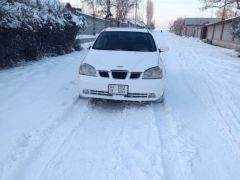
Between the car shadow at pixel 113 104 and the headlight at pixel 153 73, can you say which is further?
the car shadow at pixel 113 104

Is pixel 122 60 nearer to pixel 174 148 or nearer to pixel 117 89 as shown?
pixel 117 89

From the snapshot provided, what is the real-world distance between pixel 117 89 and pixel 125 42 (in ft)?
6.05

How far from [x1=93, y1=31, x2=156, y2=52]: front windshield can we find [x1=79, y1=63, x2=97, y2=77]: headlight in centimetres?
111

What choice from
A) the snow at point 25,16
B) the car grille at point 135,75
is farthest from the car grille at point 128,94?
the snow at point 25,16

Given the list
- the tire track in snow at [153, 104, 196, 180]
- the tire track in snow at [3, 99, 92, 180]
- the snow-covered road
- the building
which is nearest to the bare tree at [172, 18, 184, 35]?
the building

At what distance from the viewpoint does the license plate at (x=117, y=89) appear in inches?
223

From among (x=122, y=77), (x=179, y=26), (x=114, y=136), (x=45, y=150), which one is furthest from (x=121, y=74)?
(x=179, y=26)

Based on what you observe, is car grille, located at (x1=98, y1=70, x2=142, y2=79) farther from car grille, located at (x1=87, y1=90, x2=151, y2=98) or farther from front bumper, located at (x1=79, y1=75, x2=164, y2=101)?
car grille, located at (x1=87, y1=90, x2=151, y2=98)

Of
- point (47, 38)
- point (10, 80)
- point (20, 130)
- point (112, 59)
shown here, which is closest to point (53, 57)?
point (47, 38)

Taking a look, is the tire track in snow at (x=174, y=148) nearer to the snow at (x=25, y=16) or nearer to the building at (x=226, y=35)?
the snow at (x=25, y=16)

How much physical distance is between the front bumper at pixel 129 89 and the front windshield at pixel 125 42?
1.36 m

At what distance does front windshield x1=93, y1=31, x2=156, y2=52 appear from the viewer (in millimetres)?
6957

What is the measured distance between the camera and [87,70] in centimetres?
595

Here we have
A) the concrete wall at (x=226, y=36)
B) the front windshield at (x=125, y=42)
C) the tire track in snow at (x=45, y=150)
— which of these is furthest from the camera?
the concrete wall at (x=226, y=36)
